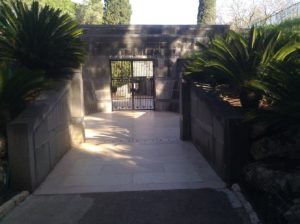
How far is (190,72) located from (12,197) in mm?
5094

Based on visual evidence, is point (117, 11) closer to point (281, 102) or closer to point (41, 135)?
point (41, 135)

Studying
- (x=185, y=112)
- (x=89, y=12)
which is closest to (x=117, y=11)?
(x=89, y=12)

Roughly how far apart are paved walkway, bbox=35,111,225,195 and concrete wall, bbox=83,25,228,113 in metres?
5.19

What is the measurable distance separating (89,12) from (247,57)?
3679cm

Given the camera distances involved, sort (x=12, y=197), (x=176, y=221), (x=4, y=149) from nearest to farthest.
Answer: (x=176, y=221) → (x=12, y=197) → (x=4, y=149)

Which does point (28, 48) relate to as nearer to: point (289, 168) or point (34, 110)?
point (34, 110)

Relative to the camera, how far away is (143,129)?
39.7 feet

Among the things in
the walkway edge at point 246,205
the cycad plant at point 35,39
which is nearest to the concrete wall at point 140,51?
the cycad plant at point 35,39

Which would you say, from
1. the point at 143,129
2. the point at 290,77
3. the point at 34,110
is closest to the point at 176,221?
the point at 290,77

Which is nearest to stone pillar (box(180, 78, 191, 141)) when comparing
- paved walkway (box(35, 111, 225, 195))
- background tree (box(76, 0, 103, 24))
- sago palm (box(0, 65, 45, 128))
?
paved walkway (box(35, 111, 225, 195))

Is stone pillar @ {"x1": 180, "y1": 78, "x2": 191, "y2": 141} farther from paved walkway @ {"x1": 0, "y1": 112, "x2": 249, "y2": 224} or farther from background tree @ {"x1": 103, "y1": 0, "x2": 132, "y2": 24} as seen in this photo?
background tree @ {"x1": 103, "y1": 0, "x2": 132, "y2": 24}

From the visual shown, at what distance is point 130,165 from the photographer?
289 inches

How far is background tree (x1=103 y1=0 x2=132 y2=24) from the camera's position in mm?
38594

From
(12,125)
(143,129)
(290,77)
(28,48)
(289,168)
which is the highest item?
(28,48)
